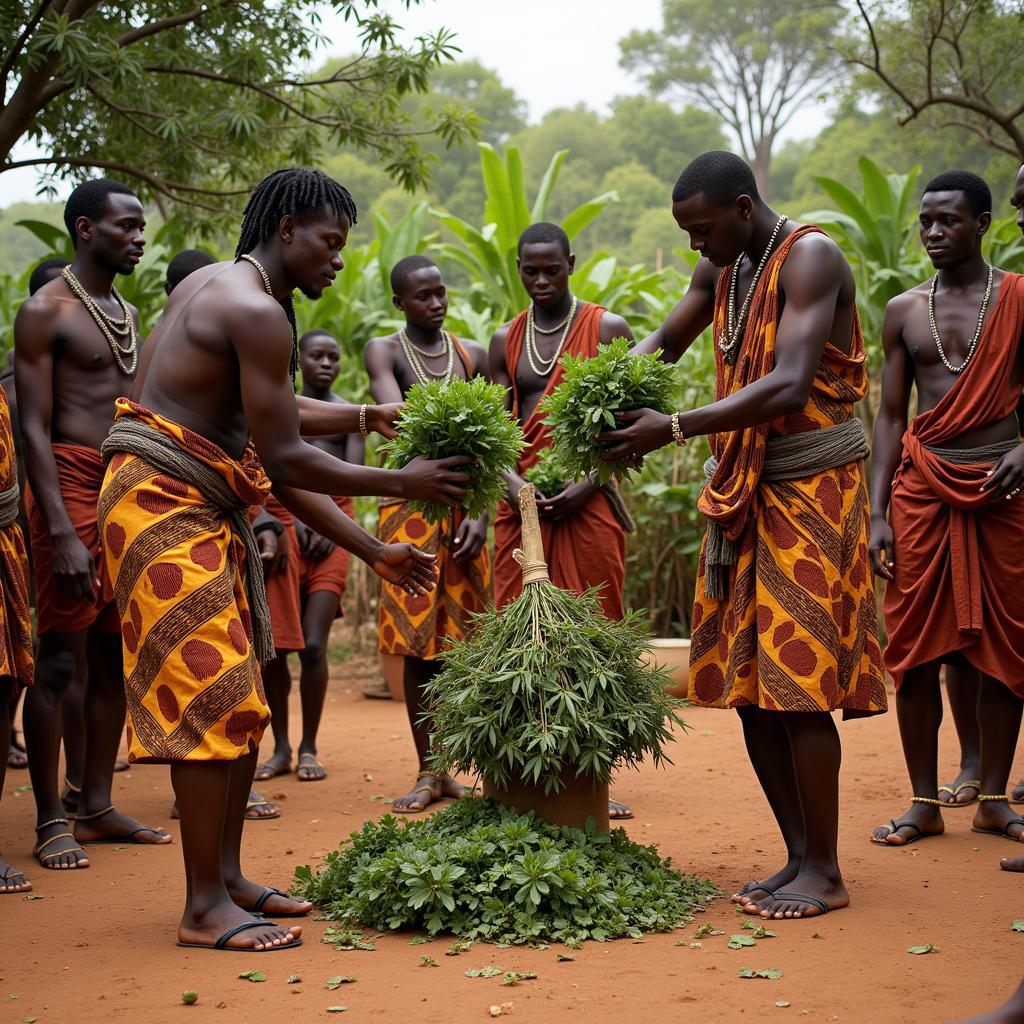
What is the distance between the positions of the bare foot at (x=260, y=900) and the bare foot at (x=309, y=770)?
8.15 ft

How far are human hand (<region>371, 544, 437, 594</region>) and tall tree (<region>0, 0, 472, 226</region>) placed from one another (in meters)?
3.90

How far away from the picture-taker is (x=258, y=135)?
8195mm

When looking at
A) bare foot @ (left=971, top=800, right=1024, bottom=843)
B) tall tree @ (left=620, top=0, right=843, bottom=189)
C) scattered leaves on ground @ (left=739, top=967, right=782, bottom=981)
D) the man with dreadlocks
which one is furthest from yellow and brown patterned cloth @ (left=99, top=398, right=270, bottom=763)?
tall tree @ (left=620, top=0, right=843, bottom=189)

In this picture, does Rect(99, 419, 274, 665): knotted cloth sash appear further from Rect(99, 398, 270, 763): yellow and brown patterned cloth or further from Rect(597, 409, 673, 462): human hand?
Rect(597, 409, 673, 462): human hand

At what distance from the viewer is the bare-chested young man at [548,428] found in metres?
5.75

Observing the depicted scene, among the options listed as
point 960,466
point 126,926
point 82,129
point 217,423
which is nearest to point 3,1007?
point 126,926

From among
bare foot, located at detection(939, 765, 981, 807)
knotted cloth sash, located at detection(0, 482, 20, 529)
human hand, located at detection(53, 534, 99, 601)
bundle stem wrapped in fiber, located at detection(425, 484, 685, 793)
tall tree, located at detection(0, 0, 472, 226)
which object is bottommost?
bare foot, located at detection(939, 765, 981, 807)

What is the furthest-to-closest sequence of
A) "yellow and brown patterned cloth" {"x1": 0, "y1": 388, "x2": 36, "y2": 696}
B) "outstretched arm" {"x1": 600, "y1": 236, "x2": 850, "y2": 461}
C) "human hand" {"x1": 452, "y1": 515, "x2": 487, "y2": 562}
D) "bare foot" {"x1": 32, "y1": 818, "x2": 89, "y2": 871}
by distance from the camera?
"human hand" {"x1": 452, "y1": 515, "x2": 487, "y2": 562}, "bare foot" {"x1": 32, "y1": 818, "x2": 89, "y2": 871}, "yellow and brown patterned cloth" {"x1": 0, "y1": 388, "x2": 36, "y2": 696}, "outstretched arm" {"x1": 600, "y1": 236, "x2": 850, "y2": 461}

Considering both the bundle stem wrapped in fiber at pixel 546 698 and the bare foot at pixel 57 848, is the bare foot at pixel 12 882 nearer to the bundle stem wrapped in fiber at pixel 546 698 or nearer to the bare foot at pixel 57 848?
the bare foot at pixel 57 848

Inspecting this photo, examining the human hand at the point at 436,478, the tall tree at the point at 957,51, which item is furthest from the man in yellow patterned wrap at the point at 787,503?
the tall tree at the point at 957,51

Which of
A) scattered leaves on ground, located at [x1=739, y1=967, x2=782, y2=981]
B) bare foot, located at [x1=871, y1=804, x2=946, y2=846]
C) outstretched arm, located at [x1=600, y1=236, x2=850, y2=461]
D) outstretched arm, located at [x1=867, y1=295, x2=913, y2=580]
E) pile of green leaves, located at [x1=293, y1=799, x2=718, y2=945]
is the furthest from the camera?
outstretched arm, located at [x1=867, y1=295, x2=913, y2=580]

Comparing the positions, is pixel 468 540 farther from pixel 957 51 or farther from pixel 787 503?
pixel 957 51

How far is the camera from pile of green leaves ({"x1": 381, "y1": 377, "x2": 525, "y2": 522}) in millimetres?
4184

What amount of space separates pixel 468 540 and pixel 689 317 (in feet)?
5.75
